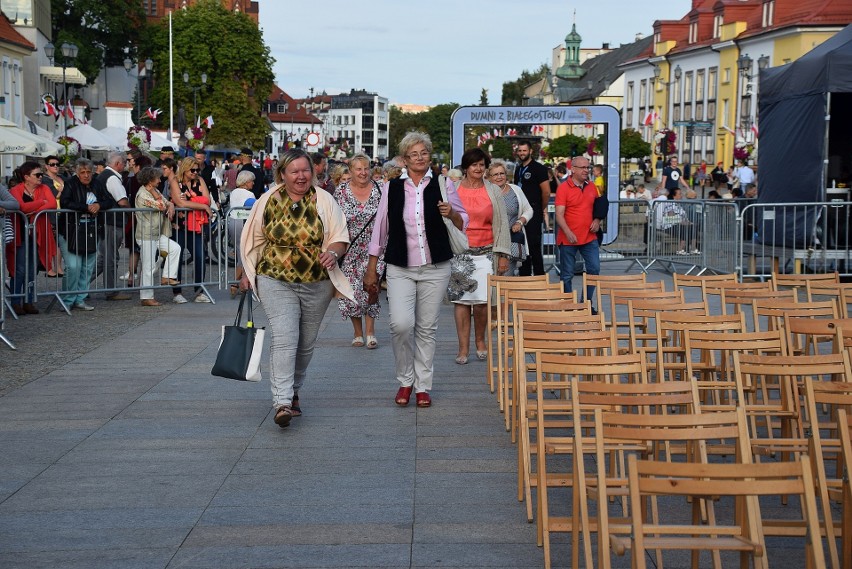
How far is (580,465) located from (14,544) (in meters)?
2.73

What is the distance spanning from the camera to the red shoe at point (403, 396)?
9.02 m

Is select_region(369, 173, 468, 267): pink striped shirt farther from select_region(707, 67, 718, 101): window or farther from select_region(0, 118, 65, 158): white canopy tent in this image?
select_region(707, 67, 718, 101): window

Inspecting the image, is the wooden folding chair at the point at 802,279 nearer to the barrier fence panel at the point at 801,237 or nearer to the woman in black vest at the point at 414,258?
the woman in black vest at the point at 414,258

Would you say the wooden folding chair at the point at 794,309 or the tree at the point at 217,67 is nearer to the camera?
the wooden folding chair at the point at 794,309

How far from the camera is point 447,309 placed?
15.8 m

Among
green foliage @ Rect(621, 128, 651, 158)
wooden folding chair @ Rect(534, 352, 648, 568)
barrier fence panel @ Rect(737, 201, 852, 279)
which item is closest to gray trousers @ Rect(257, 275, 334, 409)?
wooden folding chair @ Rect(534, 352, 648, 568)

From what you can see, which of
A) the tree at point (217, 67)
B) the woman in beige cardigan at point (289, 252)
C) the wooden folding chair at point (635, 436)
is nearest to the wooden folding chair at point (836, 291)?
the woman in beige cardigan at point (289, 252)

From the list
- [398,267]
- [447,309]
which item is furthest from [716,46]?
[398,267]

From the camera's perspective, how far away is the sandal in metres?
8.12

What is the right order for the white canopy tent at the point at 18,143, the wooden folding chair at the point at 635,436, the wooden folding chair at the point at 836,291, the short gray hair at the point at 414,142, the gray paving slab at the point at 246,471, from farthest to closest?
the white canopy tent at the point at 18,143 → the wooden folding chair at the point at 836,291 → the short gray hair at the point at 414,142 → the gray paving slab at the point at 246,471 → the wooden folding chair at the point at 635,436

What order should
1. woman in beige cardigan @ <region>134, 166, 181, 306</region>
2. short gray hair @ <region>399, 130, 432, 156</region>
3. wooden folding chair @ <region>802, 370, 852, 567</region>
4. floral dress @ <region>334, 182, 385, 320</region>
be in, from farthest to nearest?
→ woman in beige cardigan @ <region>134, 166, 181, 306</region> → floral dress @ <region>334, 182, 385, 320</region> → short gray hair @ <region>399, 130, 432, 156</region> → wooden folding chair @ <region>802, 370, 852, 567</region>

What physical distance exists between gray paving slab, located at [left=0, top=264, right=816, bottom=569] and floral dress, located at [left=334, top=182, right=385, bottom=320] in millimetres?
575

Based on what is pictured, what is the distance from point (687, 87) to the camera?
75938 millimetres

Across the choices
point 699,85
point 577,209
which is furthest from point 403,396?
point 699,85
